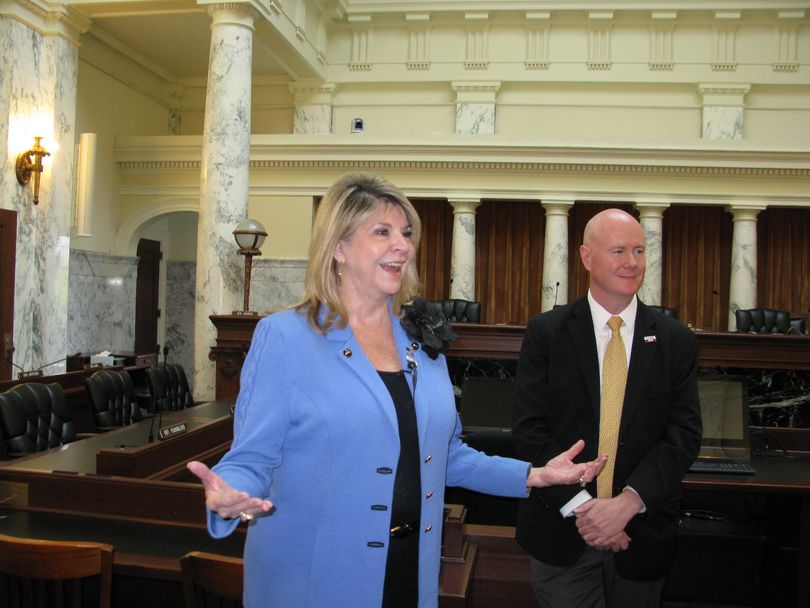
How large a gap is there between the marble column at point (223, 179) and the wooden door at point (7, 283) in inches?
73.6

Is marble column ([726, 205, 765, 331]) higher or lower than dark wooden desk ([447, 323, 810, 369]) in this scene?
higher

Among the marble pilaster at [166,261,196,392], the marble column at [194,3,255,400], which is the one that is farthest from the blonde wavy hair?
the marble pilaster at [166,261,196,392]

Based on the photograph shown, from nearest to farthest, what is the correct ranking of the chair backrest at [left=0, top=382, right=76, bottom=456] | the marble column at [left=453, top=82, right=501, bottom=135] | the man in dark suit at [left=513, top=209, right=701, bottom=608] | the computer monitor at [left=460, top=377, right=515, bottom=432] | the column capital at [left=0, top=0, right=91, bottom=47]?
1. the man in dark suit at [left=513, top=209, right=701, bottom=608]
2. the computer monitor at [left=460, top=377, right=515, bottom=432]
3. the chair backrest at [left=0, top=382, right=76, bottom=456]
4. the column capital at [left=0, top=0, right=91, bottom=47]
5. the marble column at [left=453, top=82, right=501, bottom=135]

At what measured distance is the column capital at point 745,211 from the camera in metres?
10.2

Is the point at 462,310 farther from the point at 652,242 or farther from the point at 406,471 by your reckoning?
the point at 406,471

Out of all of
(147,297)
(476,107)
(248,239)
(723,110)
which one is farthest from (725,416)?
(147,297)

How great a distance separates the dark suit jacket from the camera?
7.05 feet

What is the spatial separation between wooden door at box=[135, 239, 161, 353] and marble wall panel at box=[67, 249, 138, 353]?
0.42 metres

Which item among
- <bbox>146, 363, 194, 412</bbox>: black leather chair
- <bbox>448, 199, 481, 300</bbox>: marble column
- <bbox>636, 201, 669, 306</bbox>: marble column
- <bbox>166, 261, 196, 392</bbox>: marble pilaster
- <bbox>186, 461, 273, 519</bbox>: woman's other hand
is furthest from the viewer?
<bbox>166, 261, 196, 392</bbox>: marble pilaster

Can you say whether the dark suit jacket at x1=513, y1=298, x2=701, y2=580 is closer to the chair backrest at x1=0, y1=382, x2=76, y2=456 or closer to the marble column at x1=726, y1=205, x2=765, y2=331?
the chair backrest at x1=0, y1=382, x2=76, y2=456

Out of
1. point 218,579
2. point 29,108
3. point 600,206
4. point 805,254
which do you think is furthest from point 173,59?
point 218,579

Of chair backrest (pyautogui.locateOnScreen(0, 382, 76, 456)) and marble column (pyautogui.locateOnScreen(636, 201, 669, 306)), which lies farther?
marble column (pyautogui.locateOnScreen(636, 201, 669, 306))

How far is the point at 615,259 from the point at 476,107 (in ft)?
36.1

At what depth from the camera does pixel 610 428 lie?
222 cm
